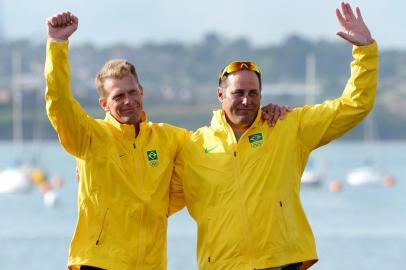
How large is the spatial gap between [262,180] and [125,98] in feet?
3.23

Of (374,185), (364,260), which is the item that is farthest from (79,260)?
(374,185)

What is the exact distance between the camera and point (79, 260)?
7613mm

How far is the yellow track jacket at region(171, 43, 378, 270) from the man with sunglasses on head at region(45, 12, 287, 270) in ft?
0.62

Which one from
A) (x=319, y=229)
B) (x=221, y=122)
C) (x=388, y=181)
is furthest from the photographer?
(x=388, y=181)

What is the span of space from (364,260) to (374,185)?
115ft

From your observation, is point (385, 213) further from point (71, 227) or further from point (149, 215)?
point (149, 215)

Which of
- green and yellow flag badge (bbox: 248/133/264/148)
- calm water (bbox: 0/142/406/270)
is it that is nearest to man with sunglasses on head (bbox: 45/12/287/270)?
green and yellow flag badge (bbox: 248/133/264/148)

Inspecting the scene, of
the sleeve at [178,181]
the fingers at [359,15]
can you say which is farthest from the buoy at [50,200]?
the fingers at [359,15]

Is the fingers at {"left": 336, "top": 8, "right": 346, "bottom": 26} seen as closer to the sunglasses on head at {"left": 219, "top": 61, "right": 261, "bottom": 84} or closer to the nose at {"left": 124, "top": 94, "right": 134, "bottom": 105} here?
the sunglasses on head at {"left": 219, "top": 61, "right": 261, "bottom": 84}

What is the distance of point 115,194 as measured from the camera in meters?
7.68

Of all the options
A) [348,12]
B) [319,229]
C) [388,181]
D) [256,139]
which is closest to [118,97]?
[256,139]

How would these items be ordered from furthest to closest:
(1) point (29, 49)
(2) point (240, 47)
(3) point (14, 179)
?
(2) point (240, 47) < (1) point (29, 49) < (3) point (14, 179)

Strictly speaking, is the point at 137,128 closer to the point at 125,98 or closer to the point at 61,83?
the point at 125,98

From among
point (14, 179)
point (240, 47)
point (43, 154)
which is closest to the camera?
point (14, 179)
